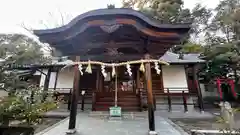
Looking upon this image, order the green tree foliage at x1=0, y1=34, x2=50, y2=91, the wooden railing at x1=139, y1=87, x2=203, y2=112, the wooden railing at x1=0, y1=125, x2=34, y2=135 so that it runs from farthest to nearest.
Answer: the wooden railing at x1=139, y1=87, x2=203, y2=112 → the green tree foliage at x1=0, y1=34, x2=50, y2=91 → the wooden railing at x1=0, y1=125, x2=34, y2=135

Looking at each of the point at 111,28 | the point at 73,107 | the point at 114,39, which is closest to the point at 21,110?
the point at 73,107

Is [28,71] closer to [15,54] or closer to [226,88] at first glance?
[15,54]

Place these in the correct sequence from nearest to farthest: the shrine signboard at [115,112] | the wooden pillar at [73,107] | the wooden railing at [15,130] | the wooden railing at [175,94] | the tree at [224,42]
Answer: the wooden pillar at [73,107] → the wooden railing at [15,130] → the shrine signboard at [115,112] → the wooden railing at [175,94] → the tree at [224,42]

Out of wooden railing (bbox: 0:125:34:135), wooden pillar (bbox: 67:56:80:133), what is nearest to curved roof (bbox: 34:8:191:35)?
wooden pillar (bbox: 67:56:80:133)

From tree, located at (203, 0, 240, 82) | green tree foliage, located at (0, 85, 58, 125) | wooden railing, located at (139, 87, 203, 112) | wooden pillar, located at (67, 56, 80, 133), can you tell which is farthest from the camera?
tree, located at (203, 0, 240, 82)

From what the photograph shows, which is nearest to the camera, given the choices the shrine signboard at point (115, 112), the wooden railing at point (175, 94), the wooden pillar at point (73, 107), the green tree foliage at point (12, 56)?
the wooden pillar at point (73, 107)

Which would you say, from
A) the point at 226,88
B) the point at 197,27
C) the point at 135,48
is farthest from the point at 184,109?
the point at 197,27

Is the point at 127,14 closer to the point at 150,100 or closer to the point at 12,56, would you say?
the point at 150,100

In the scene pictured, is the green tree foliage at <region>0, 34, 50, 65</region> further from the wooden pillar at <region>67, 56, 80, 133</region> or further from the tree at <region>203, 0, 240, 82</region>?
the tree at <region>203, 0, 240, 82</region>

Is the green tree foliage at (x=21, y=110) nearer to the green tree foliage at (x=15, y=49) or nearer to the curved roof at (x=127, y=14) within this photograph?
the green tree foliage at (x=15, y=49)

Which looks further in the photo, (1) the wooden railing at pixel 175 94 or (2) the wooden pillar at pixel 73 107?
(1) the wooden railing at pixel 175 94

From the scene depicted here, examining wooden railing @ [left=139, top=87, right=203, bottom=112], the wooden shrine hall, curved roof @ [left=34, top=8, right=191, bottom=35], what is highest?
curved roof @ [left=34, top=8, right=191, bottom=35]

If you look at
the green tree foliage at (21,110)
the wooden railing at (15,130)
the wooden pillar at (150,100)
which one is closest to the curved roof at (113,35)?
the wooden pillar at (150,100)

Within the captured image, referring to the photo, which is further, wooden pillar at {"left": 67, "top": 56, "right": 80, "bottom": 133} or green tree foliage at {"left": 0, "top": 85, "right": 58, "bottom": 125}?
green tree foliage at {"left": 0, "top": 85, "right": 58, "bottom": 125}
